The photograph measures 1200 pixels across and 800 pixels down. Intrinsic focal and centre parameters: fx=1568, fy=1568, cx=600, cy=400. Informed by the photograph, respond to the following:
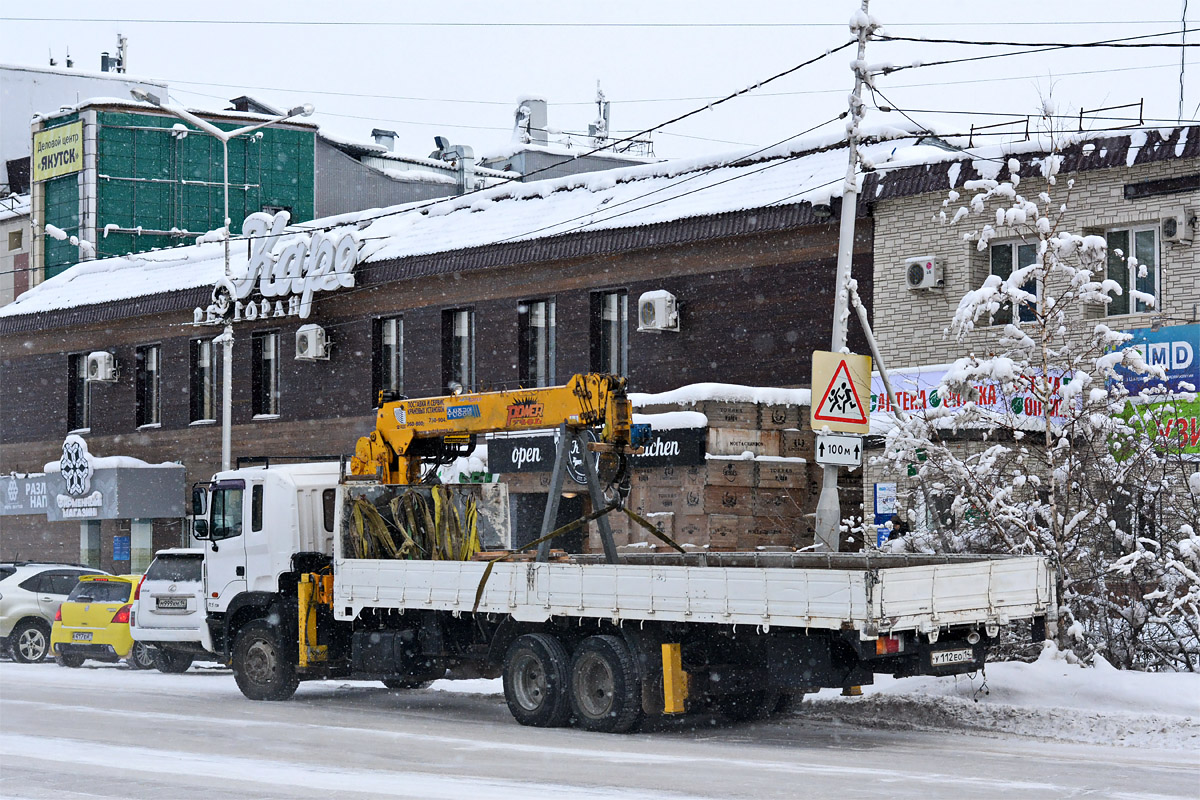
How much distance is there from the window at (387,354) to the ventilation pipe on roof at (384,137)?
25.3 m

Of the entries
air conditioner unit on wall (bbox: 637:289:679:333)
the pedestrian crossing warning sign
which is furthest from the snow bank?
air conditioner unit on wall (bbox: 637:289:679:333)

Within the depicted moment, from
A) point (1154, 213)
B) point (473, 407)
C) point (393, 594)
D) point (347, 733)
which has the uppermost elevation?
point (1154, 213)

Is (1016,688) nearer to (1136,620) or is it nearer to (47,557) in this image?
(1136,620)

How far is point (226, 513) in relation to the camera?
61.1 feet

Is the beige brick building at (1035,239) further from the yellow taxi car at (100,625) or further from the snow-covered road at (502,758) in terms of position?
the yellow taxi car at (100,625)

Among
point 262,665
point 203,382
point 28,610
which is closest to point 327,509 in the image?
point 262,665

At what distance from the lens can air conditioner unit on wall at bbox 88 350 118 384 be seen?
3822 cm

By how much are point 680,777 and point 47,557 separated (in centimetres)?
3310

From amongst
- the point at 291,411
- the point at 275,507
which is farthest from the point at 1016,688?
the point at 291,411

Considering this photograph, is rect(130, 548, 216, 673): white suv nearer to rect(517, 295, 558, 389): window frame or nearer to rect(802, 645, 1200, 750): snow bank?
rect(802, 645, 1200, 750): snow bank

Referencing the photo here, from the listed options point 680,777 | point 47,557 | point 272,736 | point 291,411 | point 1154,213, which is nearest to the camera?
point 680,777

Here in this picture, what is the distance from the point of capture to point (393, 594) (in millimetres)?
16312

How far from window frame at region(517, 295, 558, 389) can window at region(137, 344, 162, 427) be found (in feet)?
39.9

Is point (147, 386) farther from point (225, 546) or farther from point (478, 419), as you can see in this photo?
point (478, 419)
